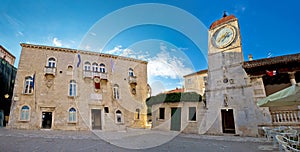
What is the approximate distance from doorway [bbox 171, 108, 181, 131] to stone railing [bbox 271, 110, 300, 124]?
664 cm

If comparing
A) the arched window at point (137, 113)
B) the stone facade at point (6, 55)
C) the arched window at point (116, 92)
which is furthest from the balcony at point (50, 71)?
the arched window at point (137, 113)

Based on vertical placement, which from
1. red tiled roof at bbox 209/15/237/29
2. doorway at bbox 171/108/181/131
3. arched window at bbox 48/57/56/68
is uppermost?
red tiled roof at bbox 209/15/237/29

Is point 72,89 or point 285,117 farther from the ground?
point 72,89

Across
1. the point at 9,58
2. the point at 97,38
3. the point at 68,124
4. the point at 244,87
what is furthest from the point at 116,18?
the point at 9,58

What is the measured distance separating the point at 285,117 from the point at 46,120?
1839 centimetres

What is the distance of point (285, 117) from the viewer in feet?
31.4

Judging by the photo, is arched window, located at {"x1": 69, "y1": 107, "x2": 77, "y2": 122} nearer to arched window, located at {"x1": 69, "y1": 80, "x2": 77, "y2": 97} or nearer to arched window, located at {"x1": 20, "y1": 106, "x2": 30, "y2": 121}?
arched window, located at {"x1": 69, "y1": 80, "x2": 77, "y2": 97}

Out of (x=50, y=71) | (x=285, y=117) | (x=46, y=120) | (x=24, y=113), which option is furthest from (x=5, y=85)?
(x=285, y=117)

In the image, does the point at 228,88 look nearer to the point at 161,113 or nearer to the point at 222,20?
the point at 222,20

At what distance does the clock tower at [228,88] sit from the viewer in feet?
36.5

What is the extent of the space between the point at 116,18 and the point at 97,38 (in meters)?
1.70

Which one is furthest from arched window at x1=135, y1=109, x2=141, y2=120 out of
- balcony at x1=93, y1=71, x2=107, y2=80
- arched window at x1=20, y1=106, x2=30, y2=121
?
arched window at x1=20, y1=106, x2=30, y2=121

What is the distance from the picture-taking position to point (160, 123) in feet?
51.1

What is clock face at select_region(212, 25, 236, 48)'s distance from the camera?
1286cm
